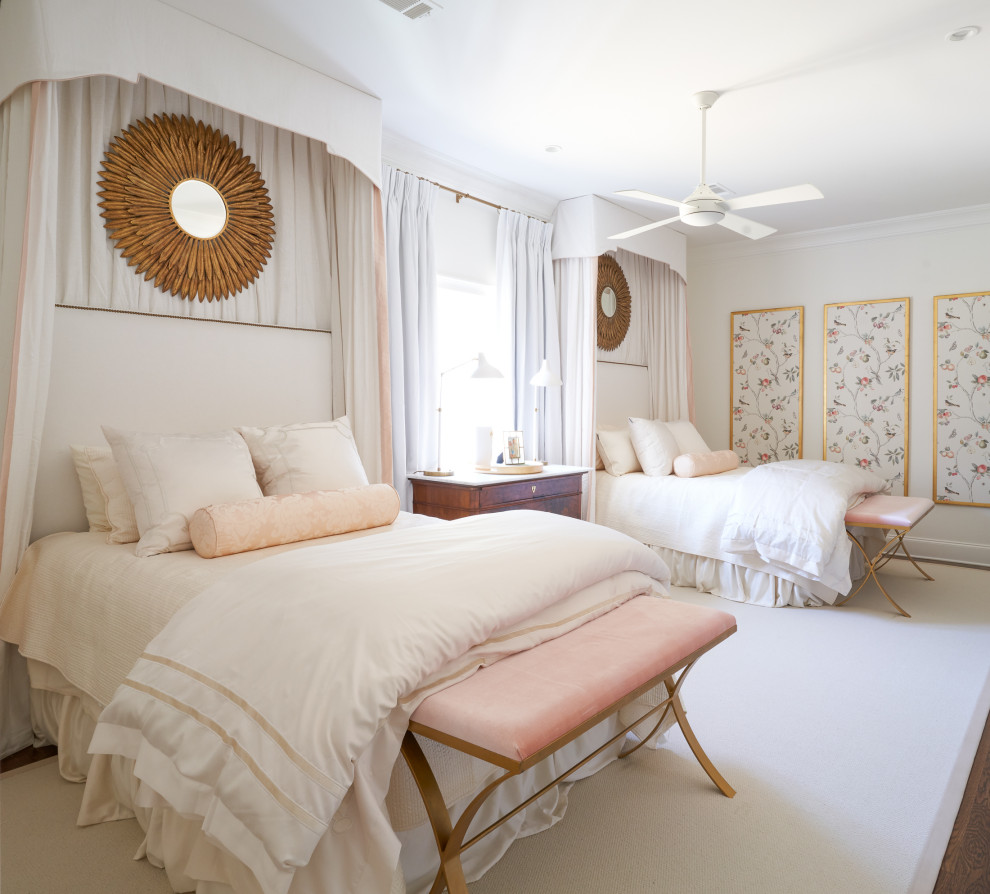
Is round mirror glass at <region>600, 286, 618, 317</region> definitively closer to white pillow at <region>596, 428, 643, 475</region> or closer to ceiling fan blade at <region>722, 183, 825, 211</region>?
white pillow at <region>596, 428, 643, 475</region>

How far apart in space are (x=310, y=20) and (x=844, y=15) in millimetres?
1992

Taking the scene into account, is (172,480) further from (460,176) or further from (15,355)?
(460,176)

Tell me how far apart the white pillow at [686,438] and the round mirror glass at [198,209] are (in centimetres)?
349

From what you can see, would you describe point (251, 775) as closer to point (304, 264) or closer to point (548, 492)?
point (304, 264)

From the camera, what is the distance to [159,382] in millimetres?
2775

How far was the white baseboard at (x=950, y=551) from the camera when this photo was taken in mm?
5047

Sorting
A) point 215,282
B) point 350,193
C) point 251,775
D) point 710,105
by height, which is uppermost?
point 710,105

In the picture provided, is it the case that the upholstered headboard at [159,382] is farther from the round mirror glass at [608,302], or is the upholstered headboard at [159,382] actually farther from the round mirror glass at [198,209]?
the round mirror glass at [608,302]

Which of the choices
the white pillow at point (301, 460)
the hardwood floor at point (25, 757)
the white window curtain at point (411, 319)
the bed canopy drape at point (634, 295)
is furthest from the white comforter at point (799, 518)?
the hardwood floor at point (25, 757)

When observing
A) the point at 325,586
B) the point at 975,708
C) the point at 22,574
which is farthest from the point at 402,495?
the point at 975,708

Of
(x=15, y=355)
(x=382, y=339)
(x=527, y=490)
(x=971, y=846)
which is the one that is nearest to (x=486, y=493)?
(x=527, y=490)

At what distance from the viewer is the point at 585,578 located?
197 centimetres

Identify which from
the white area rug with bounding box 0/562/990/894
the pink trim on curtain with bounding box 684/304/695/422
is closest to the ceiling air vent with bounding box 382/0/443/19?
the white area rug with bounding box 0/562/990/894

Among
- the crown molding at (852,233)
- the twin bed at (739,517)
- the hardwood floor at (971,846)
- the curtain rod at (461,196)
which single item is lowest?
the hardwood floor at (971,846)
